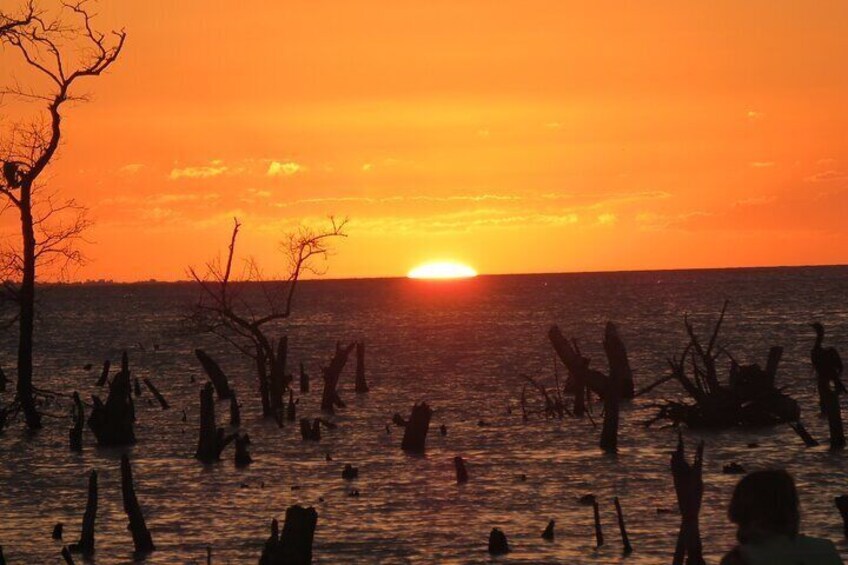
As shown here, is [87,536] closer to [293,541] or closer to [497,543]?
[497,543]

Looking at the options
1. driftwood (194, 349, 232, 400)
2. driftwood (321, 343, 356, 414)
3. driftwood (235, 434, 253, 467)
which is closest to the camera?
driftwood (235, 434, 253, 467)

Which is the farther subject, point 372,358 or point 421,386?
point 372,358

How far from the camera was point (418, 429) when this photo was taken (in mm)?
38062

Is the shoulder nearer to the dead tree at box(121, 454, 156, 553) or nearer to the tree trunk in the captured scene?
the dead tree at box(121, 454, 156, 553)

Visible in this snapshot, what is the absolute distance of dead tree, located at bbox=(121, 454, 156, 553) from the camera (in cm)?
2122

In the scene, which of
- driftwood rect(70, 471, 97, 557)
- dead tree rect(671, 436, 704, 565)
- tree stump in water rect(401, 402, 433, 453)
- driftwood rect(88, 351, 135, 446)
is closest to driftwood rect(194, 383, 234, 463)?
driftwood rect(88, 351, 135, 446)

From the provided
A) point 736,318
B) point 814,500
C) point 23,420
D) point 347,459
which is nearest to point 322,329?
point 736,318

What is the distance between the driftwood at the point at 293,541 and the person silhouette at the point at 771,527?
9626 mm

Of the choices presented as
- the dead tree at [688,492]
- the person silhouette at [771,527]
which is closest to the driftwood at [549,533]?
the dead tree at [688,492]

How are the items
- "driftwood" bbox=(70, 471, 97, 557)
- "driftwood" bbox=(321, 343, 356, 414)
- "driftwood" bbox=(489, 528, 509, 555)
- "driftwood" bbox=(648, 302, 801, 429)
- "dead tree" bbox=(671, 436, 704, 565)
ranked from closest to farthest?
1. "dead tree" bbox=(671, 436, 704, 565)
2. "driftwood" bbox=(70, 471, 97, 557)
3. "driftwood" bbox=(489, 528, 509, 555)
4. "driftwood" bbox=(648, 302, 801, 429)
5. "driftwood" bbox=(321, 343, 356, 414)

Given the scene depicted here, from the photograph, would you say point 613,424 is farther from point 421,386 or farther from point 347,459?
point 421,386

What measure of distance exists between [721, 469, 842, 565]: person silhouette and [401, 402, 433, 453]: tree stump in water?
102 ft

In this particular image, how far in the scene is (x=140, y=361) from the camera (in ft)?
320

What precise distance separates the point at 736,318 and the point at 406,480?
115 m
